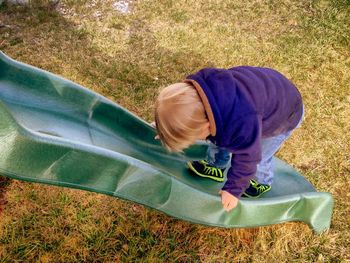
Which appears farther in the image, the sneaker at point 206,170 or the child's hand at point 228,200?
the sneaker at point 206,170

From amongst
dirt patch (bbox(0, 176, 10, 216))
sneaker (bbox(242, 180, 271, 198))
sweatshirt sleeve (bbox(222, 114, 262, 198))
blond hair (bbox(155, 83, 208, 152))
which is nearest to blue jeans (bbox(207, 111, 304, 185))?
sneaker (bbox(242, 180, 271, 198))

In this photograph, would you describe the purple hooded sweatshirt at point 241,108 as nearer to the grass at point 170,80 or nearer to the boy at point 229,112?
the boy at point 229,112

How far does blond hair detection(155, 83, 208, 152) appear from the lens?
6.12ft

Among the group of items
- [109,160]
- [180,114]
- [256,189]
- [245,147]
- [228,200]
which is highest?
[180,114]

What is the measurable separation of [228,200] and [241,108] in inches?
22.7

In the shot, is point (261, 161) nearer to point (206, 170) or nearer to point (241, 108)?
point (206, 170)

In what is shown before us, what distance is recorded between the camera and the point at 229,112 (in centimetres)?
193

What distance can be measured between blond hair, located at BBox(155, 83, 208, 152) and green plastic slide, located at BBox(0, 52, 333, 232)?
0.25m

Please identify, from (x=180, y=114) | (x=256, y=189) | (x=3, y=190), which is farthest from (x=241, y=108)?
(x=3, y=190)

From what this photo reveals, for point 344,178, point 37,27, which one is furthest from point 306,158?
point 37,27

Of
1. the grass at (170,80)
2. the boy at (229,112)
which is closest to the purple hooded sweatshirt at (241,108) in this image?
the boy at (229,112)

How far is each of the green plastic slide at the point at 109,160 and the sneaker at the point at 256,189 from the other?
0.06m

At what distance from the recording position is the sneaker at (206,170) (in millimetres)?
2633

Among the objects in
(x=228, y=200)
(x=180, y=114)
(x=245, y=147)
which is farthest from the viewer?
(x=228, y=200)
